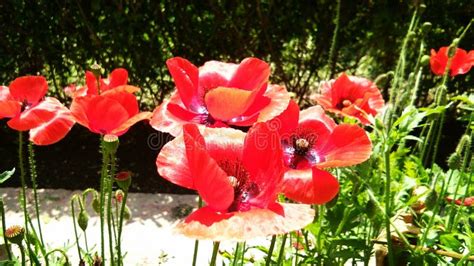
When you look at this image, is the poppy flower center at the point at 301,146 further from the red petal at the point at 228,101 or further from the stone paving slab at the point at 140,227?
the stone paving slab at the point at 140,227

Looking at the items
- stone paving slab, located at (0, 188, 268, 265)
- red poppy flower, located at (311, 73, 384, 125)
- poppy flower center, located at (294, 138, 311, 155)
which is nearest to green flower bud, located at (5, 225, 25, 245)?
poppy flower center, located at (294, 138, 311, 155)

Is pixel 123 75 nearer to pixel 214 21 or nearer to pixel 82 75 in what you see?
pixel 214 21

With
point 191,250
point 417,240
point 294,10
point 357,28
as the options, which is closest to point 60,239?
point 191,250

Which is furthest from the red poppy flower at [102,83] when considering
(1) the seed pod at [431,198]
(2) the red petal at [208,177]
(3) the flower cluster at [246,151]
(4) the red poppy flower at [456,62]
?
(4) the red poppy flower at [456,62]

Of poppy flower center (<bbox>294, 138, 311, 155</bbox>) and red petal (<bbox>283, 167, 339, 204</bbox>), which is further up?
poppy flower center (<bbox>294, 138, 311, 155</bbox>)

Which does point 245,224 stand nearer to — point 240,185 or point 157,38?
point 240,185

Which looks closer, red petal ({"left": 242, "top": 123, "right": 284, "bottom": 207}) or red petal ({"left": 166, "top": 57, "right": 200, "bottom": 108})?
red petal ({"left": 242, "top": 123, "right": 284, "bottom": 207})

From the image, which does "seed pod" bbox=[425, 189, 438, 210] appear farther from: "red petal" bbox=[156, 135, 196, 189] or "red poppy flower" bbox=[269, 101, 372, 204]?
"red petal" bbox=[156, 135, 196, 189]
